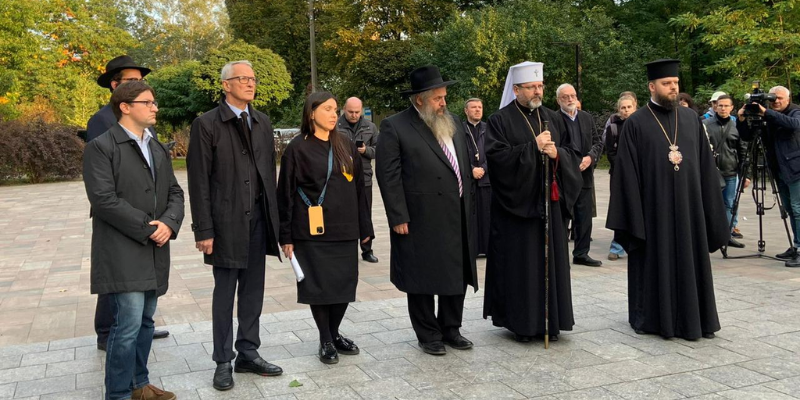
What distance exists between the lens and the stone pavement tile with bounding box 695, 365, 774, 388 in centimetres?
457

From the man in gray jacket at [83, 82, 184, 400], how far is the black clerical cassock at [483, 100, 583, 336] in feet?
7.89

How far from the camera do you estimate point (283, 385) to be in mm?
4750

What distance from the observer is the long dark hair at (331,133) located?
5195 mm

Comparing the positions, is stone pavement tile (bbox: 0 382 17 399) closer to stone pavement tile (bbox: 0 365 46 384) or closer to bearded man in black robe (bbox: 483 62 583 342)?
stone pavement tile (bbox: 0 365 46 384)

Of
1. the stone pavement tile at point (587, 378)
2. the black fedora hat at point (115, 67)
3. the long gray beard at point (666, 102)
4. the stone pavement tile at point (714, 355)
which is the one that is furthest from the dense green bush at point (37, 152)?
the stone pavement tile at point (714, 355)

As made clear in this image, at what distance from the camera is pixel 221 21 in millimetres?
63812

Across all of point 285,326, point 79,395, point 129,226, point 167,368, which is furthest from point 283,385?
point 285,326

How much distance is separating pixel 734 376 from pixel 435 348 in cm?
194

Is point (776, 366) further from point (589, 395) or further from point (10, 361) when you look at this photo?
point (10, 361)

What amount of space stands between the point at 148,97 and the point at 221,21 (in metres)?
62.6

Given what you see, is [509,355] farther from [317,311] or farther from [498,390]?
[317,311]

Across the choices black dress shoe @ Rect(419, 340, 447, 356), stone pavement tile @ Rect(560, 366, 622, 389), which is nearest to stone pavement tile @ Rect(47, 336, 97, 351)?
black dress shoe @ Rect(419, 340, 447, 356)

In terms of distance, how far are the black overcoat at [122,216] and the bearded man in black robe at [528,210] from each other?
2.46 m

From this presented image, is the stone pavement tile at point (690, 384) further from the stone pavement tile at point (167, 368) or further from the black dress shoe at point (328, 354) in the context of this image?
the stone pavement tile at point (167, 368)
